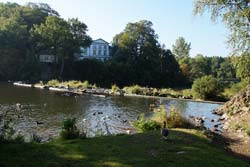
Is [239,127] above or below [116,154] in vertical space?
above

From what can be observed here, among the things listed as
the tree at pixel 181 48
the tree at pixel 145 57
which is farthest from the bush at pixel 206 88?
the tree at pixel 181 48

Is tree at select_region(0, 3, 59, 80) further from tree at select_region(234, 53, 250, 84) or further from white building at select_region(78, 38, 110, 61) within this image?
tree at select_region(234, 53, 250, 84)

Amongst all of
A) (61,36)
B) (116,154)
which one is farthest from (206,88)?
(61,36)

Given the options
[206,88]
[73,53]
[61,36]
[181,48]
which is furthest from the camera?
[181,48]

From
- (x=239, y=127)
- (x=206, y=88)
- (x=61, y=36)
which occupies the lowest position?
(x=239, y=127)

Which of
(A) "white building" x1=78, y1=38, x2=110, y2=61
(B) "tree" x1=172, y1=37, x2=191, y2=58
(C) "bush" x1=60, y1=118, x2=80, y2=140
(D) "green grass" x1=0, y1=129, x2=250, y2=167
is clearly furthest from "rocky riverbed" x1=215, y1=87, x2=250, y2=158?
(B) "tree" x1=172, y1=37, x2=191, y2=58

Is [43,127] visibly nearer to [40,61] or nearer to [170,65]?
[40,61]

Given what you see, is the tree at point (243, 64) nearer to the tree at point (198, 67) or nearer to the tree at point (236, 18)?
the tree at point (236, 18)

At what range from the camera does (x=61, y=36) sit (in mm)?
57562

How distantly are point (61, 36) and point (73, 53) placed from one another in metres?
6.00

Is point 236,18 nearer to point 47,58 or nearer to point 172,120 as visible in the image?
point 172,120

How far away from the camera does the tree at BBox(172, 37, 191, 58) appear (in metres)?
99.1

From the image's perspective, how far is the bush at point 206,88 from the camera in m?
32.9

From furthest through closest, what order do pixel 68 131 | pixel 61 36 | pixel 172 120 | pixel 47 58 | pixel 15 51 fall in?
pixel 47 58 → pixel 15 51 → pixel 61 36 → pixel 172 120 → pixel 68 131
